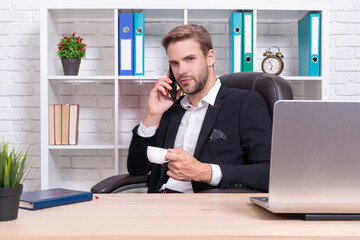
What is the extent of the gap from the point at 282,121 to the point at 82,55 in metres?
1.88

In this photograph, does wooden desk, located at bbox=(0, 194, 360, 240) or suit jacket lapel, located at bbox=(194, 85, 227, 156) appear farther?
suit jacket lapel, located at bbox=(194, 85, 227, 156)

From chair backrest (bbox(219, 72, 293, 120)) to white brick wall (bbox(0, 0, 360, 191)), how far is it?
902mm

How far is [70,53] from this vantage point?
2.38m

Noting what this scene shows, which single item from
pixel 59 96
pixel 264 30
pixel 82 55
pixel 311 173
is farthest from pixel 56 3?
pixel 311 173

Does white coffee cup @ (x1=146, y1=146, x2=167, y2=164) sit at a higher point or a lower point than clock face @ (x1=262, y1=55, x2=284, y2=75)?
lower

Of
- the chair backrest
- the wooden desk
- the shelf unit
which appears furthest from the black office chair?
the shelf unit

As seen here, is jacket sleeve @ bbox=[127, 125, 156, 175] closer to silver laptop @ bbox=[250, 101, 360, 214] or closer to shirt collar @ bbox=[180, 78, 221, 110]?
shirt collar @ bbox=[180, 78, 221, 110]

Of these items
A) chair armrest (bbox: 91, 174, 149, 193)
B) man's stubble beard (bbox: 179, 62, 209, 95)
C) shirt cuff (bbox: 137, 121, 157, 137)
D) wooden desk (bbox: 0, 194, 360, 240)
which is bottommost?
chair armrest (bbox: 91, 174, 149, 193)

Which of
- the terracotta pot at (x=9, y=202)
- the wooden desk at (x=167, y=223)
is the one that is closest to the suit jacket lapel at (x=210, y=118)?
the wooden desk at (x=167, y=223)

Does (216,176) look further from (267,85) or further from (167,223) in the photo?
(167,223)

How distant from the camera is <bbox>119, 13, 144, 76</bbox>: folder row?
234 cm

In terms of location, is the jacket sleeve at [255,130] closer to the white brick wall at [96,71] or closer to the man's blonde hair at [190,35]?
the man's blonde hair at [190,35]

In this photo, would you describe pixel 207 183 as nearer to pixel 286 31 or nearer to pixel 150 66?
pixel 150 66

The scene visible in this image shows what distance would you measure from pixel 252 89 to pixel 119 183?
2.29ft
